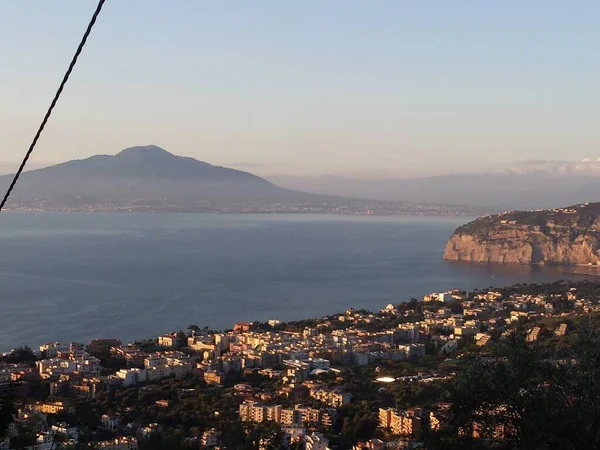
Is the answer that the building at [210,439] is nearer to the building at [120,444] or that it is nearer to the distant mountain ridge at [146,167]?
the building at [120,444]

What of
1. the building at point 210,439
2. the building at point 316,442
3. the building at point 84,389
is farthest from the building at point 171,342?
the building at point 316,442

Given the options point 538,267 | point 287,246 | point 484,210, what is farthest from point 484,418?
point 484,210

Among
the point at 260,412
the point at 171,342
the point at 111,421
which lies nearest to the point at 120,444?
the point at 111,421

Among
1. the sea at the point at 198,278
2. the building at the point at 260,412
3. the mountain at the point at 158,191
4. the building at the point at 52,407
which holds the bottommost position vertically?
the sea at the point at 198,278

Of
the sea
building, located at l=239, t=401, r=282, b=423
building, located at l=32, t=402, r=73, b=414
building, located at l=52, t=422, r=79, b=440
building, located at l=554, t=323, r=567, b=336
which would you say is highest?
building, located at l=554, t=323, r=567, b=336

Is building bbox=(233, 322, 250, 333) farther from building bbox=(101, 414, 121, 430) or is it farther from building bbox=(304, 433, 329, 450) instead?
building bbox=(304, 433, 329, 450)

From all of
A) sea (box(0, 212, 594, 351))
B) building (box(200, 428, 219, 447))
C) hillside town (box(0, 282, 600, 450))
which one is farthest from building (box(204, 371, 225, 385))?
sea (box(0, 212, 594, 351))

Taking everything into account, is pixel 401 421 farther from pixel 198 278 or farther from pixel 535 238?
pixel 535 238
